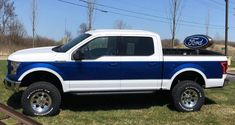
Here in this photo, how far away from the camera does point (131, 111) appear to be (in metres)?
9.87

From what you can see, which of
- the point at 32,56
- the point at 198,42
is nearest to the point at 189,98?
the point at 198,42

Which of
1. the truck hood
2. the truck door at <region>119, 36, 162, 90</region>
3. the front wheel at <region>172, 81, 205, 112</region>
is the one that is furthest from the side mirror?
the front wheel at <region>172, 81, 205, 112</region>

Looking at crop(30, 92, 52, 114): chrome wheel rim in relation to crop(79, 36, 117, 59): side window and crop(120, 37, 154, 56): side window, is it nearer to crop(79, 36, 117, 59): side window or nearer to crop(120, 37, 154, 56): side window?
crop(79, 36, 117, 59): side window

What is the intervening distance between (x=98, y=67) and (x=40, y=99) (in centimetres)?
145

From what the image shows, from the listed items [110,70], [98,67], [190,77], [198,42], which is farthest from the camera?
[198,42]

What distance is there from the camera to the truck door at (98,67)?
9320mm

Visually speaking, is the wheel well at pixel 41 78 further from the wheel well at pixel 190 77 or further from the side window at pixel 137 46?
the wheel well at pixel 190 77

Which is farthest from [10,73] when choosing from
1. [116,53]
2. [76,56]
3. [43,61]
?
[116,53]

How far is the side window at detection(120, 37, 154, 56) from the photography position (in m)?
9.67

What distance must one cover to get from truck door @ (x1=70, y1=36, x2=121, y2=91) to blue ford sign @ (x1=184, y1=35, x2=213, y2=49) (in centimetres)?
279

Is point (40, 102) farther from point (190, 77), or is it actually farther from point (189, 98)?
point (190, 77)

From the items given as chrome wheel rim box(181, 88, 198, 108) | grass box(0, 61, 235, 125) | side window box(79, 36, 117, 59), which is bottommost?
grass box(0, 61, 235, 125)

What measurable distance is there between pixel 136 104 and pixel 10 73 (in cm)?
329

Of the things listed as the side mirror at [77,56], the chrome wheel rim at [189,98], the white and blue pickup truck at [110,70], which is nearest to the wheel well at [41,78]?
the white and blue pickup truck at [110,70]
